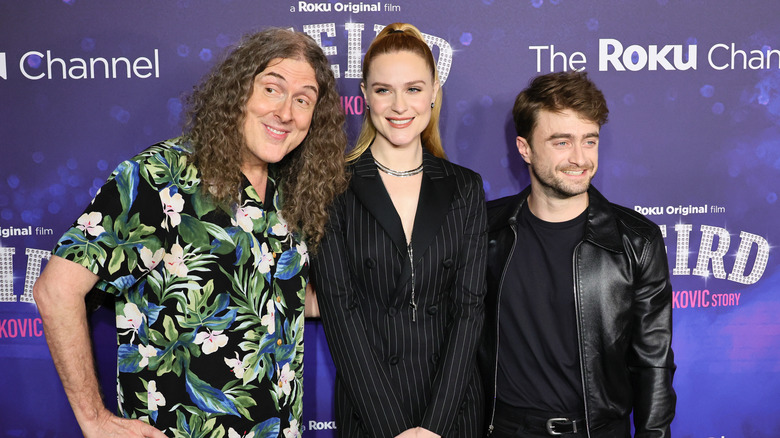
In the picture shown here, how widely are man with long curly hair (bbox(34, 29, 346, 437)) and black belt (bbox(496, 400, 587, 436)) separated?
2.39ft

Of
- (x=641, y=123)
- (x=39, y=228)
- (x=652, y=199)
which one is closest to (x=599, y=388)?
(x=652, y=199)

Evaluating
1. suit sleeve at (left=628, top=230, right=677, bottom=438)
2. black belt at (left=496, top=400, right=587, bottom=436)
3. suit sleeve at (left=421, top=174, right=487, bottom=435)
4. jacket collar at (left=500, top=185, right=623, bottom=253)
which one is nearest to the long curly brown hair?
suit sleeve at (left=421, top=174, right=487, bottom=435)

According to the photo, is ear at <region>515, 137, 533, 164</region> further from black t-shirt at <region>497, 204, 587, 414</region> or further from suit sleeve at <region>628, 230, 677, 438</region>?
suit sleeve at <region>628, 230, 677, 438</region>

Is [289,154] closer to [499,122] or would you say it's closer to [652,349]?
[499,122]

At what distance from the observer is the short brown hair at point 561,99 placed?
6.75 feet

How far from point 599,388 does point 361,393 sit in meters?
0.76

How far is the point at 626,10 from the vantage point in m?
2.46

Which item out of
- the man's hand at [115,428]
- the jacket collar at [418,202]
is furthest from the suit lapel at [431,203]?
the man's hand at [115,428]

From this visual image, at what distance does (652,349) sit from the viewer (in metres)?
1.99

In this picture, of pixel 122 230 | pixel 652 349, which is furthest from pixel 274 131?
pixel 652 349

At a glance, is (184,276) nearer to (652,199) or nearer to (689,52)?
(652,199)

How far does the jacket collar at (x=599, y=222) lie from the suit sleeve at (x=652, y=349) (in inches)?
4.4

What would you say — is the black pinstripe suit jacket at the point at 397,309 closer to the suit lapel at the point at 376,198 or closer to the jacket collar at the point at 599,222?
the suit lapel at the point at 376,198

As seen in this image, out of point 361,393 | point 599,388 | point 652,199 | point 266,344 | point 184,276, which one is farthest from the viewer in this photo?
point 652,199
